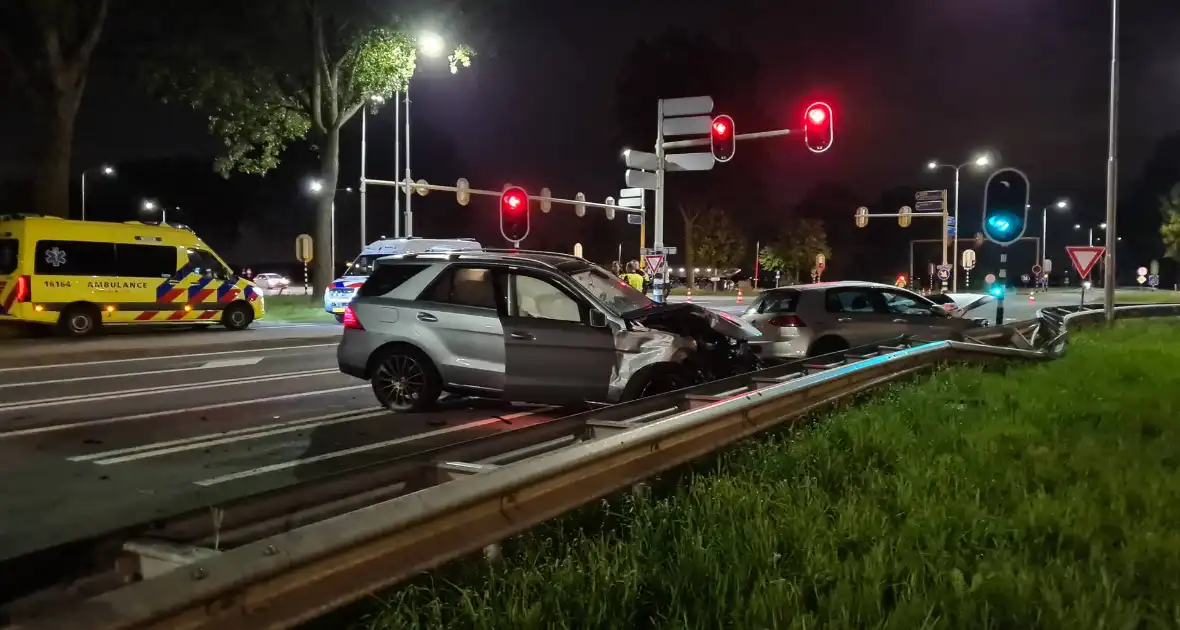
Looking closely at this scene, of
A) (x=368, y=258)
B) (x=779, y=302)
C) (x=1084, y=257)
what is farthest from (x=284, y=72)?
(x=1084, y=257)

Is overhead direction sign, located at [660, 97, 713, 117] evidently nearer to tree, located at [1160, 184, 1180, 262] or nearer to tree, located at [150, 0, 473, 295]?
tree, located at [150, 0, 473, 295]

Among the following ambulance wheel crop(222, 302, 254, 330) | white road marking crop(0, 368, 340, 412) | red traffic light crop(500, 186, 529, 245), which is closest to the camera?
white road marking crop(0, 368, 340, 412)

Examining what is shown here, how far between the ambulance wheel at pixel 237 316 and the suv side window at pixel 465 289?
14.4 meters

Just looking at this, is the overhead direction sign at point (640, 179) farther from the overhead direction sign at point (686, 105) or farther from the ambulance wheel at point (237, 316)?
the ambulance wheel at point (237, 316)

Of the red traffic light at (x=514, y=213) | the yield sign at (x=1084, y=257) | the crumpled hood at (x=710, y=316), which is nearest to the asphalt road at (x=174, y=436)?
the crumpled hood at (x=710, y=316)

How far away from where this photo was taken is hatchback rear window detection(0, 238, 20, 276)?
18859mm

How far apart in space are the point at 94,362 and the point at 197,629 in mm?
14213

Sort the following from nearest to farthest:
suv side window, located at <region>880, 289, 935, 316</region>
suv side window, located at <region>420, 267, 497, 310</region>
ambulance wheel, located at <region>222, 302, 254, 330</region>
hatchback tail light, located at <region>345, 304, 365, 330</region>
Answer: suv side window, located at <region>420, 267, 497, 310</region> → hatchback tail light, located at <region>345, 304, 365, 330</region> → suv side window, located at <region>880, 289, 935, 316</region> → ambulance wheel, located at <region>222, 302, 254, 330</region>

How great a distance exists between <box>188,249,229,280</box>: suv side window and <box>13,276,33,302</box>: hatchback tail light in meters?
3.39

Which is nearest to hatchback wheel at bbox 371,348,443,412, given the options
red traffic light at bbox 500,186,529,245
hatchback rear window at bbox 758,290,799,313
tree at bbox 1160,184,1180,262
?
hatchback rear window at bbox 758,290,799,313

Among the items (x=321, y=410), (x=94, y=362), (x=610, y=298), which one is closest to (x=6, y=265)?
(x=94, y=362)

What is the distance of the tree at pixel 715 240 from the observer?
60844 millimetres

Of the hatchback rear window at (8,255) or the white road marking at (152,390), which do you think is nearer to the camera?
the white road marking at (152,390)

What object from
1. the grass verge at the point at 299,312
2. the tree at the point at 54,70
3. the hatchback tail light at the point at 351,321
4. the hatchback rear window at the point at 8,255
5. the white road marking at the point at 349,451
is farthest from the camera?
the grass verge at the point at 299,312
